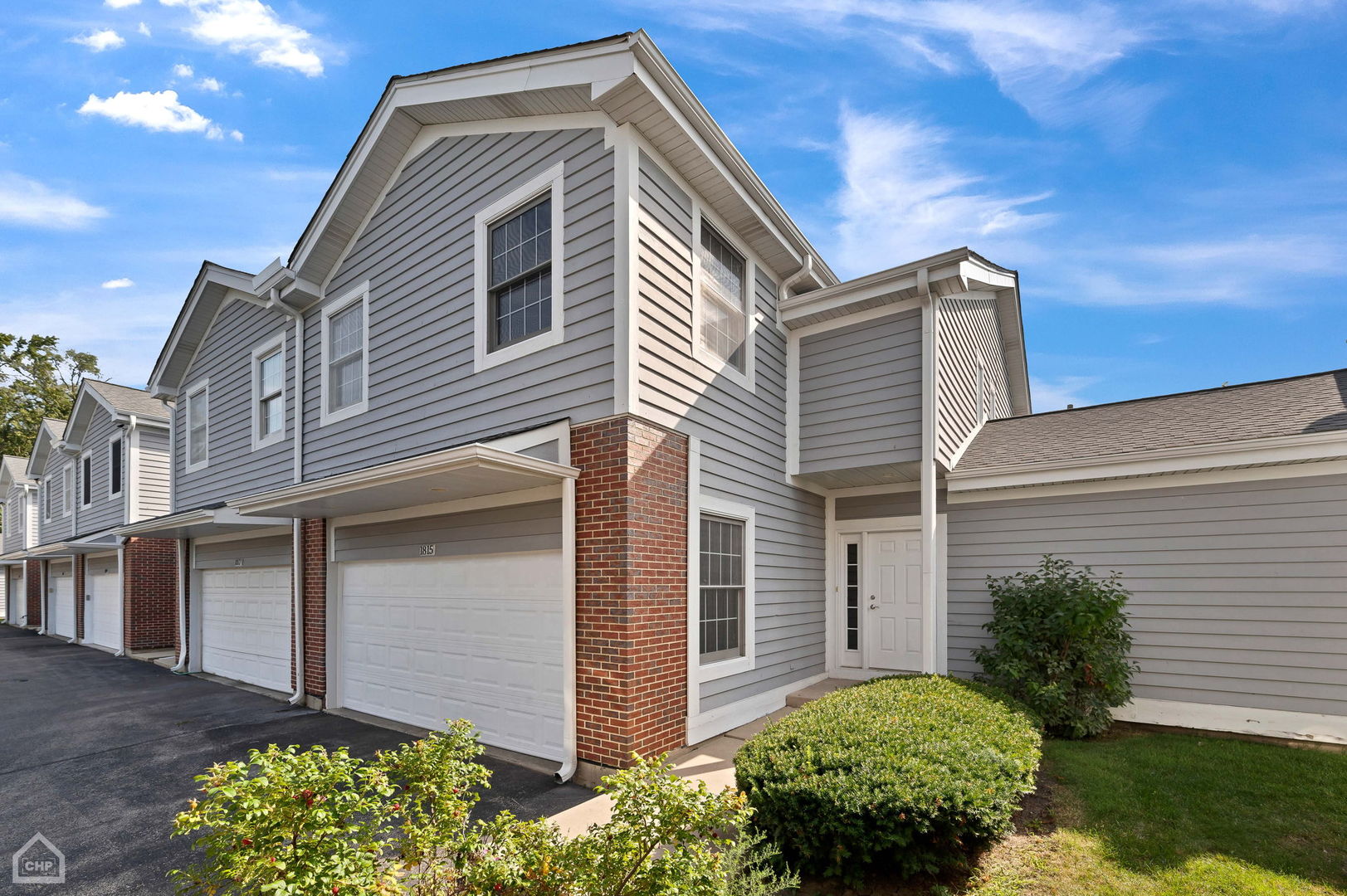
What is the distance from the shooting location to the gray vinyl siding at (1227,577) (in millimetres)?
6656

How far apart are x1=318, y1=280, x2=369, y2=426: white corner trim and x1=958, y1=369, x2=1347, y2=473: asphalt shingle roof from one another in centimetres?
812

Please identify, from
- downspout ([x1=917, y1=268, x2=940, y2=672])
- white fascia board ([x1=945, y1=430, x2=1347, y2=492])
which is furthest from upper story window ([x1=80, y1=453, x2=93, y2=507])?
white fascia board ([x1=945, y1=430, x2=1347, y2=492])

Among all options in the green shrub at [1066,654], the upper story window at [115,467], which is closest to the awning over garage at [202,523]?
the upper story window at [115,467]

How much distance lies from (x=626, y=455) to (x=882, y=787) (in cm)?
326

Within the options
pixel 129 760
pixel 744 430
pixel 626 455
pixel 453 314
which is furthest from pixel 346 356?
pixel 744 430

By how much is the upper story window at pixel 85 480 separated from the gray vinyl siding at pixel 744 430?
68.3 ft

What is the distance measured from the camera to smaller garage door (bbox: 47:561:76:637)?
1992 cm

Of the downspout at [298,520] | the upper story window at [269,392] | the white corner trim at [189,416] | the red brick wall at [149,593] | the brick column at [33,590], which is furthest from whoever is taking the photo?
the brick column at [33,590]

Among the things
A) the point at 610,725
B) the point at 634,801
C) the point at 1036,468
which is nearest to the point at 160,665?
the point at 610,725

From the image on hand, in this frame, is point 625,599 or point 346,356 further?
point 346,356

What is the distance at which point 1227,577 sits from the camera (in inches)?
279

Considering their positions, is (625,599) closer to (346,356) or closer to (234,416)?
(346,356)

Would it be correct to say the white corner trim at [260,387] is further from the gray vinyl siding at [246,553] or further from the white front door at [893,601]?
the white front door at [893,601]

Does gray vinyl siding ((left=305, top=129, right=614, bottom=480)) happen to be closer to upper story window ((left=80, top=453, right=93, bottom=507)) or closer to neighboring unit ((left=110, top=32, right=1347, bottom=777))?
neighboring unit ((left=110, top=32, right=1347, bottom=777))
